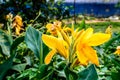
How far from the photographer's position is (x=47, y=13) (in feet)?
20.7

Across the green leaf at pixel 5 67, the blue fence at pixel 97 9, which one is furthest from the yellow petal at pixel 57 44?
the blue fence at pixel 97 9

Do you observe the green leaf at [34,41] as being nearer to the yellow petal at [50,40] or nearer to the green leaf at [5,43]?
the green leaf at [5,43]

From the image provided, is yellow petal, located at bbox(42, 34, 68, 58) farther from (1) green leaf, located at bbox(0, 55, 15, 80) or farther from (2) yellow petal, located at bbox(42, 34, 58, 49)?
(1) green leaf, located at bbox(0, 55, 15, 80)

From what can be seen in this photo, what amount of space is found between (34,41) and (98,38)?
43 cm

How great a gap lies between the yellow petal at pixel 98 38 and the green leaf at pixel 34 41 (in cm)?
38

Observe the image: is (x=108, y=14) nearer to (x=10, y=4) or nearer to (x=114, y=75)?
(x=10, y=4)

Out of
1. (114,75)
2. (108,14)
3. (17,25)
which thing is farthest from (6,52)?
(108,14)

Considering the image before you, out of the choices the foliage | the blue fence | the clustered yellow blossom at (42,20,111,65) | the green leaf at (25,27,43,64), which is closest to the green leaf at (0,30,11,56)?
the foliage

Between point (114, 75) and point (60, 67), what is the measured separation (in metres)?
0.23

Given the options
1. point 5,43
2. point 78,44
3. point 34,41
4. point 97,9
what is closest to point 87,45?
point 78,44

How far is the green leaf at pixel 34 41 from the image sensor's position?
4.89 ft

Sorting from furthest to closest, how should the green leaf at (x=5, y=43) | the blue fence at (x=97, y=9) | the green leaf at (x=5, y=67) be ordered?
the blue fence at (x=97, y=9), the green leaf at (x=5, y=43), the green leaf at (x=5, y=67)

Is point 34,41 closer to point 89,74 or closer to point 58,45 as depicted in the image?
point 58,45

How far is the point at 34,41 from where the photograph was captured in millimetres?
1508
